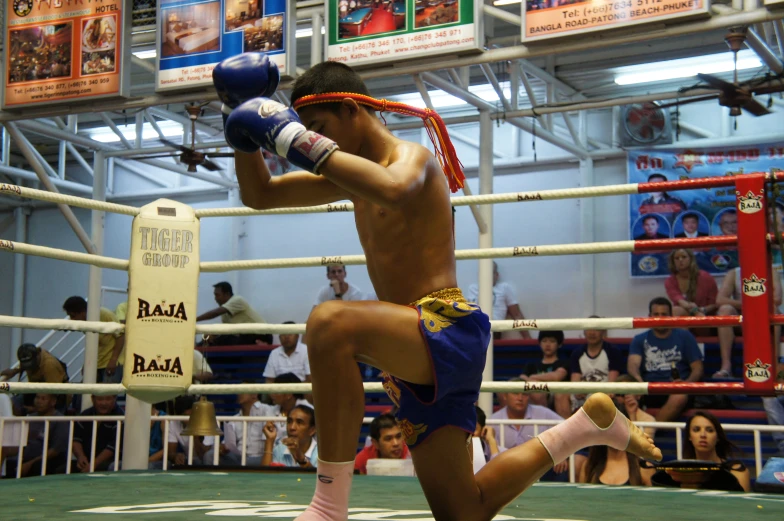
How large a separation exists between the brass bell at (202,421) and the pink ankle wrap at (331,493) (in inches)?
101

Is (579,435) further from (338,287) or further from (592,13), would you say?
(338,287)

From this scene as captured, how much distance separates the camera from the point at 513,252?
322 centimetres

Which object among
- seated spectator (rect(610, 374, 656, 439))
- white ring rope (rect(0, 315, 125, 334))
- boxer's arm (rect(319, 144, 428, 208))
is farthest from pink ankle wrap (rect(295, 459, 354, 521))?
seated spectator (rect(610, 374, 656, 439))

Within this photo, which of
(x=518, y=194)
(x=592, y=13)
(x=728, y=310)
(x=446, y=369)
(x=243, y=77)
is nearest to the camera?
(x=446, y=369)

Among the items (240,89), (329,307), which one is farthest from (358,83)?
(329,307)

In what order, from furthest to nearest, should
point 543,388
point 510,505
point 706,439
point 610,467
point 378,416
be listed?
1. point 378,416
2. point 610,467
3. point 706,439
4. point 543,388
5. point 510,505

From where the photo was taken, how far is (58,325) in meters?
3.33

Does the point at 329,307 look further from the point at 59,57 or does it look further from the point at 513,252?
the point at 59,57

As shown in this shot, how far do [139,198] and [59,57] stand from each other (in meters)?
6.33

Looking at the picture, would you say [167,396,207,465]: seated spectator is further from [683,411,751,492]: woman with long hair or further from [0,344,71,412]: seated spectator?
[683,411,751,492]: woman with long hair

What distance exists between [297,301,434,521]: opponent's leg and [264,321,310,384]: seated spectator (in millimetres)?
6002

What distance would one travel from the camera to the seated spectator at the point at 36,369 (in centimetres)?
650

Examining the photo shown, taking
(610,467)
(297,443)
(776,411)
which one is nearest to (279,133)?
(610,467)

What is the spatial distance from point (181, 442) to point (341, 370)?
4975mm
